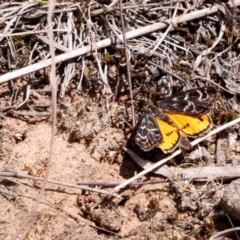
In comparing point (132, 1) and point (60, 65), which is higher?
point (132, 1)

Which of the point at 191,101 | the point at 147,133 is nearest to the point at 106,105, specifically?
the point at 147,133

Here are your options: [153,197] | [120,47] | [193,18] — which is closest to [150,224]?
[153,197]

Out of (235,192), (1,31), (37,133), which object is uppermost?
(1,31)

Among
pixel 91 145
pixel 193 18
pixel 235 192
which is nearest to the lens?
pixel 235 192

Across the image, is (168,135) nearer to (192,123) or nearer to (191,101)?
(192,123)

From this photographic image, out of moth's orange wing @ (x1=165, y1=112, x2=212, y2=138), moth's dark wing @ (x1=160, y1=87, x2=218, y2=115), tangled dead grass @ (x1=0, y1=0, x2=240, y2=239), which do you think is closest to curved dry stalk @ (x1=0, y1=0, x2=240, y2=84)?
tangled dead grass @ (x1=0, y1=0, x2=240, y2=239)

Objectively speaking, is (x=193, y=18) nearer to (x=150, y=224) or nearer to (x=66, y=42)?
(x=66, y=42)
